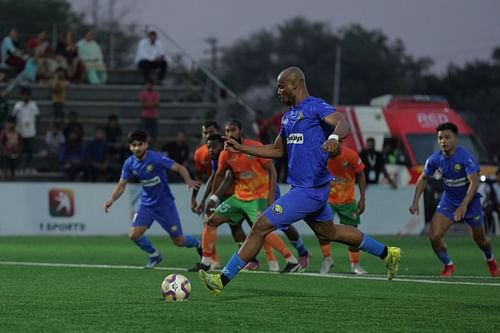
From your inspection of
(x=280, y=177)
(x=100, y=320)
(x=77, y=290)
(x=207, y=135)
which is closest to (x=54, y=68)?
(x=280, y=177)

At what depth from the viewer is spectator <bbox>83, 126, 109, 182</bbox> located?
32.3 m

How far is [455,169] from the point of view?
17141 mm

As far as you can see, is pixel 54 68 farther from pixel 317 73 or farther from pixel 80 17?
pixel 317 73

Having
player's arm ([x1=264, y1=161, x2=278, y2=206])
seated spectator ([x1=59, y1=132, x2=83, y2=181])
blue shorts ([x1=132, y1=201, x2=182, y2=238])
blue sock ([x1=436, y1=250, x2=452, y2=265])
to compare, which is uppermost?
player's arm ([x1=264, y1=161, x2=278, y2=206])

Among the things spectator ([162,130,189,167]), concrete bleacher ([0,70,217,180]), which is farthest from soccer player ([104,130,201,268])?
concrete bleacher ([0,70,217,180])

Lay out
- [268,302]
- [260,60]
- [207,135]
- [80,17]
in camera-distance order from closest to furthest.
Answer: [268,302] < [207,135] < [80,17] < [260,60]

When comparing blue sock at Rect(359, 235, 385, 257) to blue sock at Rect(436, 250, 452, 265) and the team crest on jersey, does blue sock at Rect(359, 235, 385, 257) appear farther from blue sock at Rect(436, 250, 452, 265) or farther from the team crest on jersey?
blue sock at Rect(436, 250, 452, 265)

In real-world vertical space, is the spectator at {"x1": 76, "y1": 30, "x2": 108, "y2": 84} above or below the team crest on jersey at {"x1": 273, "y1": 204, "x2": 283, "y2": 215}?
below

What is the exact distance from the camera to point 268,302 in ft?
40.7

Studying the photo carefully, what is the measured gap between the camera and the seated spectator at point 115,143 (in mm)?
33066

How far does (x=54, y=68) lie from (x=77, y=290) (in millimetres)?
24269

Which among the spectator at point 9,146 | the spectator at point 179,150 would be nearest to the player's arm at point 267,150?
the spectator at point 179,150

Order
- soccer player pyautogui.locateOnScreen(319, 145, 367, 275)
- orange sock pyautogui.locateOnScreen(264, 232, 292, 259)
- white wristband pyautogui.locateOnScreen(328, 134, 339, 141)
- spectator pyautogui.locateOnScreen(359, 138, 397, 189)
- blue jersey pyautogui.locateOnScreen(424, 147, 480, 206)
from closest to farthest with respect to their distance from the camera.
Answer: white wristband pyautogui.locateOnScreen(328, 134, 339, 141) < blue jersey pyautogui.locateOnScreen(424, 147, 480, 206) < orange sock pyautogui.locateOnScreen(264, 232, 292, 259) < soccer player pyautogui.locateOnScreen(319, 145, 367, 275) < spectator pyautogui.locateOnScreen(359, 138, 397, 189)

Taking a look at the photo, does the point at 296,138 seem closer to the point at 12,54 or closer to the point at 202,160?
the point at 202,160
